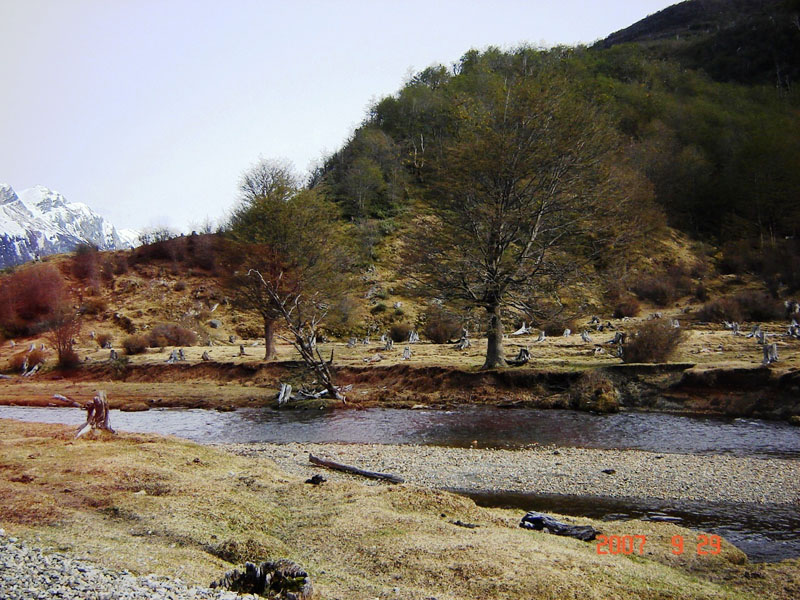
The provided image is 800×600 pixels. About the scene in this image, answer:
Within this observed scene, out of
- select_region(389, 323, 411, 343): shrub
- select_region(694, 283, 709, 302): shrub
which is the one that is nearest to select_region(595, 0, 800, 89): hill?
select_region(694, 283, 709, 302): shrub

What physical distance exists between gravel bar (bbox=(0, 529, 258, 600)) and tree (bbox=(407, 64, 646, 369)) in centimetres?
2133

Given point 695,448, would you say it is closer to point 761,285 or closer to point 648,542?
point 648,542

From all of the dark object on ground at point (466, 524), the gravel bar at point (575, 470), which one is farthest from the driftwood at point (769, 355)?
the dark object on ground at point (466, 524)

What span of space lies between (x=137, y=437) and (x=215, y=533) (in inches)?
329

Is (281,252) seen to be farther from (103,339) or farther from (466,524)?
(466,524)

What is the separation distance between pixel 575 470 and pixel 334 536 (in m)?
7.13

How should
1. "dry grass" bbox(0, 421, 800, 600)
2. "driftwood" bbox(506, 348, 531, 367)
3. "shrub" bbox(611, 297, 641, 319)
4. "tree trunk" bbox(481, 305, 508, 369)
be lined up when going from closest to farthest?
"dry grass" bbox(0, 421, 800, 600), "tree trunk" bbox(481, 305, 508, 369), "driftwood" bbox(506, 348, 531, 367), "shrub" bbox(611, 297, 641, 319)

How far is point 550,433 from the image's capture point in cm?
1897

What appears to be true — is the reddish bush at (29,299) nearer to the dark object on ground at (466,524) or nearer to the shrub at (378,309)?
the shrub at (378,309)

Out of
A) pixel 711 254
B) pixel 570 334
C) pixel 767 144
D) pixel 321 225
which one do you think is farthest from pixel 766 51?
pixel 321 225

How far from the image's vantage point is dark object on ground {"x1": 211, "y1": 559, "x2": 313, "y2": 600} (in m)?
6.44

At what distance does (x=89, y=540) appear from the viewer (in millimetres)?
8016
